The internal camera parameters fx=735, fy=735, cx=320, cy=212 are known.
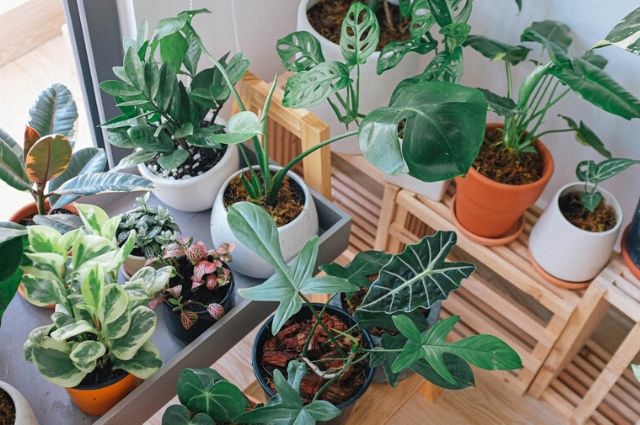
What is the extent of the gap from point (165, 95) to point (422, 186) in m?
0.64

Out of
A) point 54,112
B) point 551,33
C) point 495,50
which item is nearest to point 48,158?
point 54,112

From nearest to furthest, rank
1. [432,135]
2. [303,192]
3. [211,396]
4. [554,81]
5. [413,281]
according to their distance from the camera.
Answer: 1. [432,135]
2. [211,396]
3. [413,281]
4. [303,192]
5. [554,81]

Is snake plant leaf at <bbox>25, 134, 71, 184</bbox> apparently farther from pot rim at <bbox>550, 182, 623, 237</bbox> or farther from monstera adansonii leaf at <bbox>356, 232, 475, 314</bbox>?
pot rim at <bbox>550, 182, 623, 237</bbox>

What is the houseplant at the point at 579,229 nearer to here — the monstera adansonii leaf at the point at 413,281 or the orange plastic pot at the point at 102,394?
the monstera adansonii leaf at the point at 413,281

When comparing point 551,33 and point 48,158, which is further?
point 551,33

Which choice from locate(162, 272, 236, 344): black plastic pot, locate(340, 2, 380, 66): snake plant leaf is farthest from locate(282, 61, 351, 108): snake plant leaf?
locate(162, 272, 236, 344): black plastic pot

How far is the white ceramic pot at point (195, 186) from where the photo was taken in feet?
4.19

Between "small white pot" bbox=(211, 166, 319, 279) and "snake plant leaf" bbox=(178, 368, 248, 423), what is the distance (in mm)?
275

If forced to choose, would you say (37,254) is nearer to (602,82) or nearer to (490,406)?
(602,82)

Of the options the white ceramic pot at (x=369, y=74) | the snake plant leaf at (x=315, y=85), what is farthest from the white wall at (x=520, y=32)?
the snake plant leaf at (x=315, y=85)

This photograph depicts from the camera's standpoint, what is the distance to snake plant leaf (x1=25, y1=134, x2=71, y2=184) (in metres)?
1.05

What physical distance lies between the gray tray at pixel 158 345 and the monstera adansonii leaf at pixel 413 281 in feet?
0.71

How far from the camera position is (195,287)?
3.65ft

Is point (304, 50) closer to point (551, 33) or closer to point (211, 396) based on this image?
point (551, 33)
